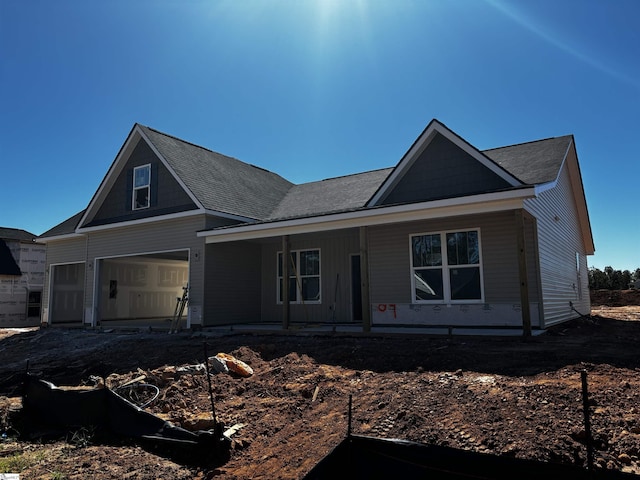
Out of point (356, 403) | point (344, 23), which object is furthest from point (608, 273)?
point (356, 403)

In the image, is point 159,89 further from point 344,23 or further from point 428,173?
point 428,173

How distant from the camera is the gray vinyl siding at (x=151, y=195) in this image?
14.9m

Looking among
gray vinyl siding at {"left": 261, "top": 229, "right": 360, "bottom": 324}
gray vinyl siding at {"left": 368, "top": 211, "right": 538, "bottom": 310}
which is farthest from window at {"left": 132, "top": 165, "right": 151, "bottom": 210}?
gray vinyl siding at {"left": 368, "top": 211, "right": 538, "bottom": 310}

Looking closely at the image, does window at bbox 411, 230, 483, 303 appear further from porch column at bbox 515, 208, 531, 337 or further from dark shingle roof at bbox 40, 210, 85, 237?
dark shingle roof at bbox 40, 210, 85, 237

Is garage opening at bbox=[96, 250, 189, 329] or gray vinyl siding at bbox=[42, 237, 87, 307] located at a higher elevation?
gray vinyl siding at bbox=[42, 237, 87, 307]

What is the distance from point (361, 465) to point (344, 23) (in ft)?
33.6

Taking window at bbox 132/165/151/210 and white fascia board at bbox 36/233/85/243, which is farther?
white fascia board at bbox 36/233/85/243

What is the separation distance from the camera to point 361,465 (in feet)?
11.1

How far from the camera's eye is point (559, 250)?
44.9 feet

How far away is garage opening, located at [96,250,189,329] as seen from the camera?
1930 centimetres

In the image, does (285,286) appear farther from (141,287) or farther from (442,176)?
(141,287)

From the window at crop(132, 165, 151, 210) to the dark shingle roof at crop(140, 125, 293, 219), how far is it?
1.16m

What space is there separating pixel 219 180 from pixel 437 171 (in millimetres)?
8094

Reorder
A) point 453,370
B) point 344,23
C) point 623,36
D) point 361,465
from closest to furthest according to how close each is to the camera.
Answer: point 361,465 → point 453,370 → point 623,36 → point 344,23
